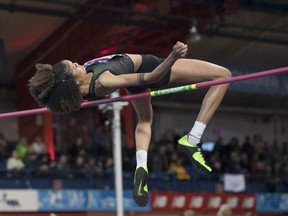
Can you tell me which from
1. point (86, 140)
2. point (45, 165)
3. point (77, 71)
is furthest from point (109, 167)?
Answer: point (77, 71)

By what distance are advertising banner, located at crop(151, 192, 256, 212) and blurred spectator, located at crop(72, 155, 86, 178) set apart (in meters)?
1.68

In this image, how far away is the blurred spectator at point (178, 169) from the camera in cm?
1816

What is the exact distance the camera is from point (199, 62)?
21.4 feet

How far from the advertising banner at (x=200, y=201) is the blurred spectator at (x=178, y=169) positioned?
2.11 ft

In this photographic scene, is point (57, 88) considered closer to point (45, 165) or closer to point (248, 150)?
point (45, 165)

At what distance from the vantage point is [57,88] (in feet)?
20.3

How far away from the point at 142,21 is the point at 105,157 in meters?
3.38

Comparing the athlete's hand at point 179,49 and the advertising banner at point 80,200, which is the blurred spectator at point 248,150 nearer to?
the advertising banner at point 80,200

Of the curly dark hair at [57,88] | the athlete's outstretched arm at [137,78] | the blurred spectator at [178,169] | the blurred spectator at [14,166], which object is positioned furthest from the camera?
the blurred spectator at [178,169]

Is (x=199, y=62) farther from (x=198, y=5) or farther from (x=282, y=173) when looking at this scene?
(x=282, y=173)

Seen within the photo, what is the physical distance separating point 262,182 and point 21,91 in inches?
278

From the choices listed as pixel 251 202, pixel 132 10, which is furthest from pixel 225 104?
pixel 132 10

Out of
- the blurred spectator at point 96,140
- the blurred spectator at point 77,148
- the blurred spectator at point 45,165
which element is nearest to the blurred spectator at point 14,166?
the blurred spectator at point 45,165

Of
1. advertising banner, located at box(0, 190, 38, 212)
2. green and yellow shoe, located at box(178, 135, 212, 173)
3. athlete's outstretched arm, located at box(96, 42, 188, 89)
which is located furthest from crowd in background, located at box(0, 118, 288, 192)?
athlete's outstretched arm, located at box(96, 42, 188, 89)
